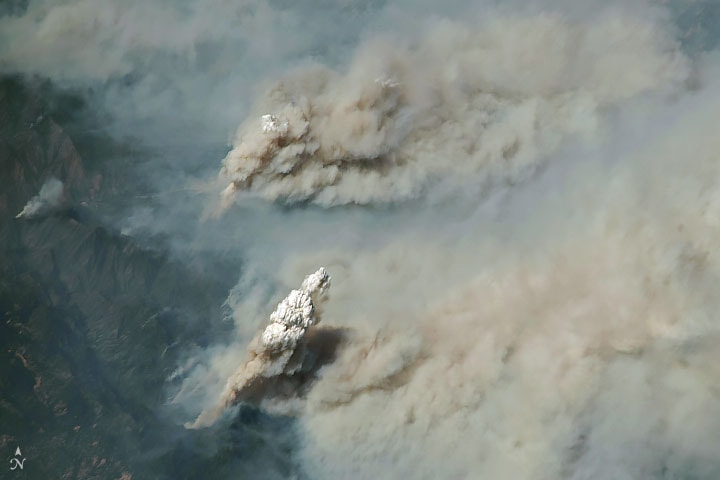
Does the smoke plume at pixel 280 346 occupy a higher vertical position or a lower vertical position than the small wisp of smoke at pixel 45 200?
Answer: lower

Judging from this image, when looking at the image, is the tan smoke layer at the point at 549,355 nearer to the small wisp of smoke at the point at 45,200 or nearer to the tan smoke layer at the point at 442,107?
the tan smoke layer at the point at 442,107

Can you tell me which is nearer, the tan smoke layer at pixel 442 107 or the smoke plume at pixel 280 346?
the smoke plume at pixel 280 346

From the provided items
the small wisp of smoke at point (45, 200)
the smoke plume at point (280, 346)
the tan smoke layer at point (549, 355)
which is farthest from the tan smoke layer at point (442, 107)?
the small wisp of smoke at point (45, 200)

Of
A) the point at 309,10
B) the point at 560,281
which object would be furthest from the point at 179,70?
the point at 560,281

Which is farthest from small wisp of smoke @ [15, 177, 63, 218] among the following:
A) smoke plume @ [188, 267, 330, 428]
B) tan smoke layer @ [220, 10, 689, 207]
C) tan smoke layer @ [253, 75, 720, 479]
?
smoke plume @ [188, 267, 330, 428]

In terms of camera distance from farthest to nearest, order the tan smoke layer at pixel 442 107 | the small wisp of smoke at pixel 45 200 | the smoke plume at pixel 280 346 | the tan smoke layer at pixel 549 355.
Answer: the tan smoke layer at pixel 442 107 < the small wisp of smoke at pixel 45 200 < the tan smoke layer at pixel 549 355 < the smoke plume at pixel 280 346

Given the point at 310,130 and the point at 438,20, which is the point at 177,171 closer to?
the point at 310,130

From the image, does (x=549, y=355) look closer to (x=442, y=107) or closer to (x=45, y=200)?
(x=442, y=107)
